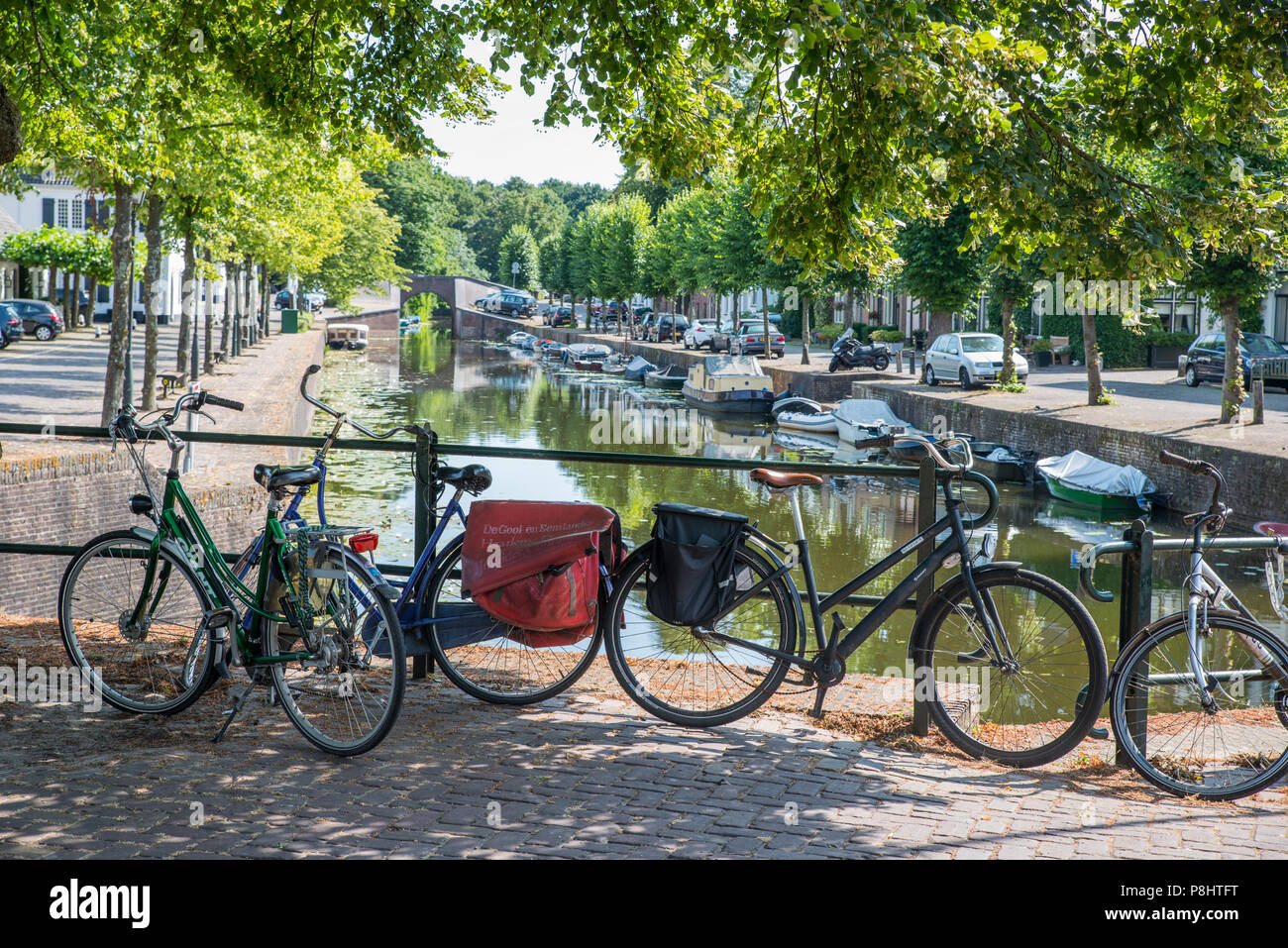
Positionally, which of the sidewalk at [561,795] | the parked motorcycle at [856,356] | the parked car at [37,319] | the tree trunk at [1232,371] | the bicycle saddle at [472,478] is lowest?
the sidewalk at [561,795]

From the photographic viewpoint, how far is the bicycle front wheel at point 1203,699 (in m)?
4.26

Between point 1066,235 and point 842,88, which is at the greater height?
point 842,88

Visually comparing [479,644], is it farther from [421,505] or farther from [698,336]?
[698,336]

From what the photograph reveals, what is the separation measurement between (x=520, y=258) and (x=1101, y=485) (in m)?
110

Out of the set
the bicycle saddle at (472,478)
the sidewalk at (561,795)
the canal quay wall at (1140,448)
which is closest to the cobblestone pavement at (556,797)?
the sidewalk at (561,795)

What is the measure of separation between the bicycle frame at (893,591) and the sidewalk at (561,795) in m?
0.40

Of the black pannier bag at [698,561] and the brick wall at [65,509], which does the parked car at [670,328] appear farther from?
the black pannier bag at [698,561]

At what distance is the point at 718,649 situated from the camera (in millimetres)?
4812

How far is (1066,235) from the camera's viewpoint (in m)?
5.83

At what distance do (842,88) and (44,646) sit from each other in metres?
4.91

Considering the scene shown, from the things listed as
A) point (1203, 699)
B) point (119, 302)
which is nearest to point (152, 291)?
point (119, 302)

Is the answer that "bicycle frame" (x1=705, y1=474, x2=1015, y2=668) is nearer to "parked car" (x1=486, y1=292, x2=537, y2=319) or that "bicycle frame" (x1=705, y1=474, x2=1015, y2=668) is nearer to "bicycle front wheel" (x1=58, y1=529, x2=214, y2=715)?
"bicycle front wheel" (x1=58, y1=529, x2=214, y2=715)

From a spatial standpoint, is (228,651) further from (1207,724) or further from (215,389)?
(215,389)
